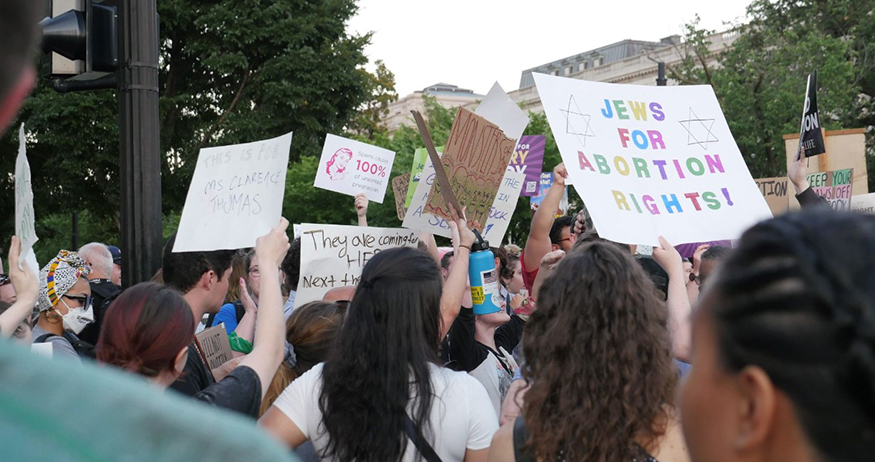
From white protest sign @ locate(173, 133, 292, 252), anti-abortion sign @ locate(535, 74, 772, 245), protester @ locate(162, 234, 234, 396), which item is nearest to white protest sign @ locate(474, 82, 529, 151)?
anti-abortion sign @ locate(535, 74, 772, 245)

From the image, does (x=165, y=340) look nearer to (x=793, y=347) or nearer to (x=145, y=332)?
(x=145, y=332)

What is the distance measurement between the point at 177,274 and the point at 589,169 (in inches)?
84.0

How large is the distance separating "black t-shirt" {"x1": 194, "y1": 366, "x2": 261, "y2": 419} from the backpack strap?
19.4 inches

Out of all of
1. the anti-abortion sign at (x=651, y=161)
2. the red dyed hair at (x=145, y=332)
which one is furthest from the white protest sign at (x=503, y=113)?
the red dyed hair at (x=145, y=332)

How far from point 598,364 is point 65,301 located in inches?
147

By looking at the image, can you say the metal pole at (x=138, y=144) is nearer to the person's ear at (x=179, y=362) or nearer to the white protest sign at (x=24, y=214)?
the white protest sign at (x=24, y=214)

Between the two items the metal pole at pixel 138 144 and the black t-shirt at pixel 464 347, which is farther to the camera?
the metal pole at pixel 138 144

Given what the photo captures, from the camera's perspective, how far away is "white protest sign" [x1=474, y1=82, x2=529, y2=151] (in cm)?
586

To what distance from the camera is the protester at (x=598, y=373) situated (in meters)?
2.47

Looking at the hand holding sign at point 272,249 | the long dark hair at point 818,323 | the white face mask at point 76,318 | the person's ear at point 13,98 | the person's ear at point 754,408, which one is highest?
the person's ear at point 13,98

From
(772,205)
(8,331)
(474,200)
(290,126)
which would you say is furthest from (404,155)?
(8,331)

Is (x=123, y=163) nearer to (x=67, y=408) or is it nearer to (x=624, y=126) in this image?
(x=624, y=126)

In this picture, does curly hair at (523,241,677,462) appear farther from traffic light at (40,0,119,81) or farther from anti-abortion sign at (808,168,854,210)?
anti-abortion sign at (808,168,854,210)

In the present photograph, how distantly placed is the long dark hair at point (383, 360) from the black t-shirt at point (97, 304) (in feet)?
11.1
